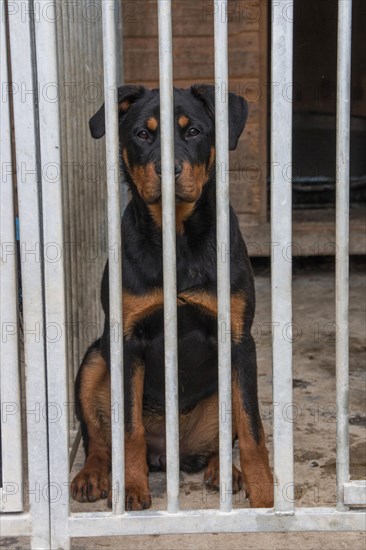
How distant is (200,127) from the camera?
2998mm

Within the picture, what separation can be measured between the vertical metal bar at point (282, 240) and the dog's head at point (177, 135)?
0.60m

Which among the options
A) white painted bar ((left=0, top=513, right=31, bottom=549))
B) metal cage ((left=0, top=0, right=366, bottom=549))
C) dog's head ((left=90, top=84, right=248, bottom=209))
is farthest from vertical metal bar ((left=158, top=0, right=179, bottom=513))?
dog's head ((left=90, top=84, right=248, bottom=209))

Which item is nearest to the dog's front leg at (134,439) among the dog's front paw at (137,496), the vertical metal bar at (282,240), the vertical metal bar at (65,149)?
the dog's front paw at (137,496)

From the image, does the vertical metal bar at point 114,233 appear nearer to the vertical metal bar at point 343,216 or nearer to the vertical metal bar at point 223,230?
the vertical metal bar at point 223,230

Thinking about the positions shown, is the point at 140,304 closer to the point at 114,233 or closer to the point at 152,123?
the point at 152,123

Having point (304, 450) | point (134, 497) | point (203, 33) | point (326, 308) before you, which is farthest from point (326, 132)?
point (134, 497)

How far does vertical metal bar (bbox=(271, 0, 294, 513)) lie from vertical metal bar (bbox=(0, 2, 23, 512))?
0.70m

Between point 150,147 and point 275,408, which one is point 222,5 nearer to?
point 150,147

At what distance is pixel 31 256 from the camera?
7.43 ft

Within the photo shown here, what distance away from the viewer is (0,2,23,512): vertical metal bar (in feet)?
7.39

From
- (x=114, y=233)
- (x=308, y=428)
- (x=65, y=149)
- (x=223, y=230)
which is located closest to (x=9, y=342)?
(x=114, y=233)

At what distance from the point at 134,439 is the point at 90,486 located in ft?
0.79

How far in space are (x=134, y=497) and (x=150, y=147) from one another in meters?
1.21

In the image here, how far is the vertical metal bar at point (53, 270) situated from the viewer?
2.21 m
